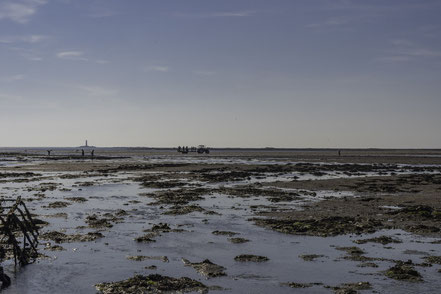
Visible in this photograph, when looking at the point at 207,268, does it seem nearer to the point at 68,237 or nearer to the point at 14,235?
the point at 14,235

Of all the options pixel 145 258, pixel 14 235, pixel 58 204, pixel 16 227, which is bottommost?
pixel 145 258

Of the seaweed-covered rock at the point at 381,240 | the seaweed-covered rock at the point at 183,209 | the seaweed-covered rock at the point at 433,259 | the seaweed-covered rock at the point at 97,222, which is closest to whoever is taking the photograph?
the seaweed-covered rock at the point at 433,259

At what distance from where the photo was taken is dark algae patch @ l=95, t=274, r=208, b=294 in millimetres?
10617

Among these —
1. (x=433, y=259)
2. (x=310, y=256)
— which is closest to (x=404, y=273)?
(x=433, y=259)

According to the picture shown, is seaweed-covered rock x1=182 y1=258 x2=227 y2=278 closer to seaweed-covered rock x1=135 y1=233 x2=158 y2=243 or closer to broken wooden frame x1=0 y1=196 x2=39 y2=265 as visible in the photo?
seaweed-covered rock x1=135 y1=233 x2=158 y2=243

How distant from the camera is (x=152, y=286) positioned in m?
10.8

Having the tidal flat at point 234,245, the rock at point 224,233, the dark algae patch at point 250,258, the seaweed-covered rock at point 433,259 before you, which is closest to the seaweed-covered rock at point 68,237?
the tidal flat at point 234,245

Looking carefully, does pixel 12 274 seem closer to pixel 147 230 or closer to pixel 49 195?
pixel 147 230

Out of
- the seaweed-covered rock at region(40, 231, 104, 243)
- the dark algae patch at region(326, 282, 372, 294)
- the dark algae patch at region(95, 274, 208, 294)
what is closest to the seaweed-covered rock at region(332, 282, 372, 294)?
the dark algae patch at region(326, 282, 372, 294)

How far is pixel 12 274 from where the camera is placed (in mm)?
11898

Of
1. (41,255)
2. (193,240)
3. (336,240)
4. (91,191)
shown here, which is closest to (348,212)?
(336,240)

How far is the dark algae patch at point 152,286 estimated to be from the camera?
10617 mm

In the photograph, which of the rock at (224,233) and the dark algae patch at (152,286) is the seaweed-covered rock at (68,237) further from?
the dark algae patch at (152,286)

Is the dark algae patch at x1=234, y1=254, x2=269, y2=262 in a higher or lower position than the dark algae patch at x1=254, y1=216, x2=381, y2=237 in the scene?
lower
